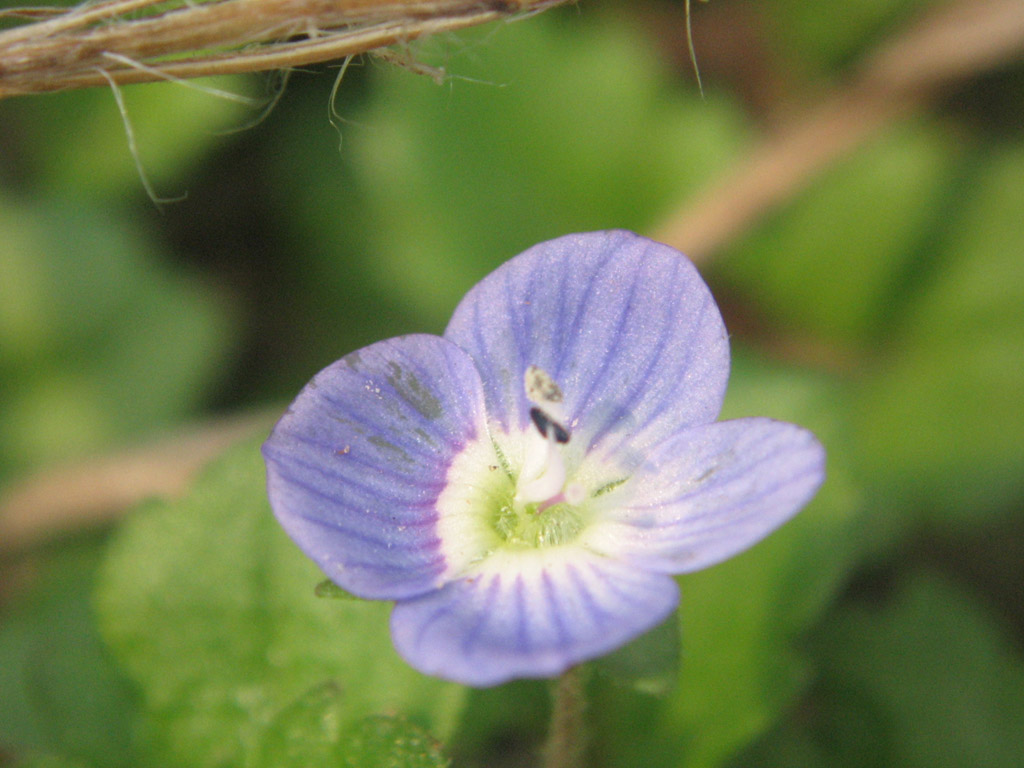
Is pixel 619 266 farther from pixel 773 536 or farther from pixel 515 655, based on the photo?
pixel 773 536

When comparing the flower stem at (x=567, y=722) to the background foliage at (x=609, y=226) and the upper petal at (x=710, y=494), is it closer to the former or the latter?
the upper petal at (x=710, y=494)

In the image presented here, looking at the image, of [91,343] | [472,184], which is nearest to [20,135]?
[91,343]

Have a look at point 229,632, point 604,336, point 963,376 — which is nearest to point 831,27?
point 963,376

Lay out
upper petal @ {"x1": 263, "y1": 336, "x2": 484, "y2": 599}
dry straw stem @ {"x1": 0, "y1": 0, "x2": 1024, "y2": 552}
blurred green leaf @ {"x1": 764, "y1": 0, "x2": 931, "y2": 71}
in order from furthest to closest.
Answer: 1. blurred green leaf @ {"x1": 764, "y1": 0, "x2": 931, "y2": 71}
2. dry straw stem @ {"x1": 0, "y1": 0, "x2": 1024, "y2": 552}
3. upper petal @ {"x1": 263, "y1": 336, "x2": 484, "y2": 599}

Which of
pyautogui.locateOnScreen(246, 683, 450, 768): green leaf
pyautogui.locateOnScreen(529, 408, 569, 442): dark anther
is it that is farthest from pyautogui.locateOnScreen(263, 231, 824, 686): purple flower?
pyautogui.locateOnScreen(246, 683, 450, 768): green leaf

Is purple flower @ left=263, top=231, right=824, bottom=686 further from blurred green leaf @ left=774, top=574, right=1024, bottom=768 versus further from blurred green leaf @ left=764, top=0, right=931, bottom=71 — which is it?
blurred green leaf @ left=764, top=0, right=931, bottom=71

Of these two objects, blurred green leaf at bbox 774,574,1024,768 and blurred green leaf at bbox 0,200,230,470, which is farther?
blurred green leaf at bbox 0,200,230,470

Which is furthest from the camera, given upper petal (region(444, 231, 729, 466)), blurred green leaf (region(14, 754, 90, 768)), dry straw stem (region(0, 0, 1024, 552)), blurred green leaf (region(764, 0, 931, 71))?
blurred green leaf (region(764, 0, 931, 71))
